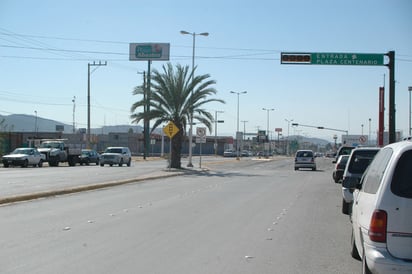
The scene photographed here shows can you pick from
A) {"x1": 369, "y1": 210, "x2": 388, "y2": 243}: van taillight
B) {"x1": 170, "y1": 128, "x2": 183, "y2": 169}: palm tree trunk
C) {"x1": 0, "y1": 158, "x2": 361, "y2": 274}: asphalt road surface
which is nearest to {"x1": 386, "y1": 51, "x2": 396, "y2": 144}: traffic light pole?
{"x1": 0, "y1": 158, "x2": 361, "y2": 274}: asphalt road surface

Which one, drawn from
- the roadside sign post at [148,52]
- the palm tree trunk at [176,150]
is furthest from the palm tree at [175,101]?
the roadside sign post at [148,52]

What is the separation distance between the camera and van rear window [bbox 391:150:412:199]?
592cm

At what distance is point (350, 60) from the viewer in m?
30.7

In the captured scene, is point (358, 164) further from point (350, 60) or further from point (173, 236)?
point (350, 60)

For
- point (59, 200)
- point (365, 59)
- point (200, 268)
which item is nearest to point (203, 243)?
point (200, 268)

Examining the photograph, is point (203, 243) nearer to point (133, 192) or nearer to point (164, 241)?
point (164, 241)

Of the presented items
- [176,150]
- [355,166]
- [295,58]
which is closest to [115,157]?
Answer: [176,150]

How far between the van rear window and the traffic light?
926 inches

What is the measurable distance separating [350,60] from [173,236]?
22.5 metres

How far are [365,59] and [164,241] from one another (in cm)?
2277

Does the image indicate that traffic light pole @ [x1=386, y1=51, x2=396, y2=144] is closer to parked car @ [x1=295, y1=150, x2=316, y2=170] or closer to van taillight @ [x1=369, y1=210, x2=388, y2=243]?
parked car @ [x1=295, y1=150, x2=316, y2=170]

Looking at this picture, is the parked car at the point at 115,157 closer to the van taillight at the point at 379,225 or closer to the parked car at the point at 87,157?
the parked car at the point at 87,157

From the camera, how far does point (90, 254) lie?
8.83 meters

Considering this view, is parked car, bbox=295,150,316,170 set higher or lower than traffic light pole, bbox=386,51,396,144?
lower
